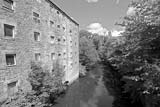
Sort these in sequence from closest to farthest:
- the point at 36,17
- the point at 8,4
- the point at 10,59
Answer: the point at 8,4 < the point at 10,59 < the point at 36,17

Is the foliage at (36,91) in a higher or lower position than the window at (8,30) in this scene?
lower

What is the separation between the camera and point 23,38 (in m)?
8.86

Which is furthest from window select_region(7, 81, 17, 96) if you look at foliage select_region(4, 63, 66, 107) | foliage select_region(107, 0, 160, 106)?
foliage select_region(107, 0, 160, 106)

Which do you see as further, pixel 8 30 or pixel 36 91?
pixel 36 91

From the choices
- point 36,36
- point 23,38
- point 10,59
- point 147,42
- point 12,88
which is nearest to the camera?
point 147,42

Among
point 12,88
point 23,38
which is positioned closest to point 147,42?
point 23,38

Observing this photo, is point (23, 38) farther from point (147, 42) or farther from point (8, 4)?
point (147, 42)

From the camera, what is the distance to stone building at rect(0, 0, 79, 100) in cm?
718

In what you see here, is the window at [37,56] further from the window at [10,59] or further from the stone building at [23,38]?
the window at [10,59]

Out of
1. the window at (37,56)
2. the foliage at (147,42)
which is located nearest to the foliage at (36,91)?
the window at (37,56)

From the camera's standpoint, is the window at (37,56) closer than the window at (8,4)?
No

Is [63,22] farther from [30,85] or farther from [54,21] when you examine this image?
[30,85]

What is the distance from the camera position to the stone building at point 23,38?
7.18m

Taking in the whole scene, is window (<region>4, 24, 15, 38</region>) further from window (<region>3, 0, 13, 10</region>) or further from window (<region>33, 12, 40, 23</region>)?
window (<region>33, 12, 40, 23</region>)
